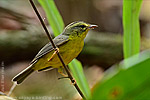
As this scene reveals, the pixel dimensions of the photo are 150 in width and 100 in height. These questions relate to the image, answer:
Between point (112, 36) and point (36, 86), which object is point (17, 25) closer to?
point (36, 86)

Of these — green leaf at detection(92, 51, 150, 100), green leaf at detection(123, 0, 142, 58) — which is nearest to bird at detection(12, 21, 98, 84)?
green leaf at detection(123, 0, 142, 58)

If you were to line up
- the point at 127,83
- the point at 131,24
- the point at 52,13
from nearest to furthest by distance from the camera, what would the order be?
1. the point at 127,83
2. the point at 131,24
3. the point at 52,13

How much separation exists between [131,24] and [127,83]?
1083 mm

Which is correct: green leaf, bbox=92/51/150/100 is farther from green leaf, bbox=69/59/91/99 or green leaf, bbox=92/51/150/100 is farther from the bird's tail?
the bird's tail

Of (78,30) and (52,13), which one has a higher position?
(52,13)

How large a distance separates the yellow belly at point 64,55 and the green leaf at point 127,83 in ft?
3.74

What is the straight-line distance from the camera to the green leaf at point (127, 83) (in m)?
0.42

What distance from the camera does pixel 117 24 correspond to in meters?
4.37

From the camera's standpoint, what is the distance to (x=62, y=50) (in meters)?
1.63

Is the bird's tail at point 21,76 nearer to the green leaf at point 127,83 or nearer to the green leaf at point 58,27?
the green leaf at point 58,27

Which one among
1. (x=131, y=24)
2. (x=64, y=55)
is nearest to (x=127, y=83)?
(x=131, y=24)

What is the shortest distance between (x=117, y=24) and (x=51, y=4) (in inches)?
117

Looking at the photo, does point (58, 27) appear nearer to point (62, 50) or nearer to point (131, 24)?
point (62, 50)

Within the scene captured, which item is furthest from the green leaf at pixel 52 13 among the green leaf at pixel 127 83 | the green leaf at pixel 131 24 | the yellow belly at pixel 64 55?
the green leaf at pixel 127 83
